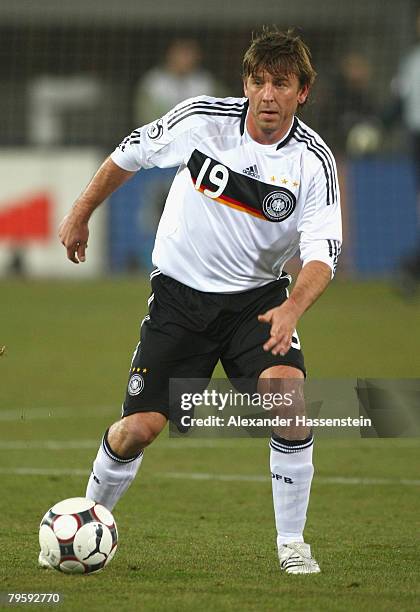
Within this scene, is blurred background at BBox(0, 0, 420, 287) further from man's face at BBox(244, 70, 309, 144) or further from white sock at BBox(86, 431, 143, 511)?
white sock at BBox(86, 431, 143, 511)

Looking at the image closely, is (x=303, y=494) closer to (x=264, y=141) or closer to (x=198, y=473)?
(x=264, y=141)

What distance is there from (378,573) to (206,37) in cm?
2344

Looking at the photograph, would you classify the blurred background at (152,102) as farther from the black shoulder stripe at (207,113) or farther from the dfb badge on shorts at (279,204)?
the dfb badge on shorts at (279,204)

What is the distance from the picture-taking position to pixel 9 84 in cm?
2869

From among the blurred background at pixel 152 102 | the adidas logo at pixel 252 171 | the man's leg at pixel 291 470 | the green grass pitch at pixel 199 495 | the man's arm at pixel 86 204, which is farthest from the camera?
the blurred background at pixel 152 102

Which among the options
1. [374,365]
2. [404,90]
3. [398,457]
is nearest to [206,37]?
[404,90]

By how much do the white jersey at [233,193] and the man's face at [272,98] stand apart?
0.40 ft

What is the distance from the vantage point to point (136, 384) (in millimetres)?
6027

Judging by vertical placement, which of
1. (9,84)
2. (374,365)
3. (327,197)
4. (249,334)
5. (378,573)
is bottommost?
(9,84)

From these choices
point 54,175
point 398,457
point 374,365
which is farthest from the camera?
point 54,175

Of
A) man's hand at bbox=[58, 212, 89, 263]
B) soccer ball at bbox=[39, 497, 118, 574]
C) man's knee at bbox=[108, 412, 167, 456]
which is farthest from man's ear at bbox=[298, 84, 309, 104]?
soccer ball at bbox=[39, 497, 118, 574]

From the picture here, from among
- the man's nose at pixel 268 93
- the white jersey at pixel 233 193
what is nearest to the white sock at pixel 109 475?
the white jersey at pixel 233 193

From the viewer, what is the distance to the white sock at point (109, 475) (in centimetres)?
610

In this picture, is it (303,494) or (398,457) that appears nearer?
(303,494)
